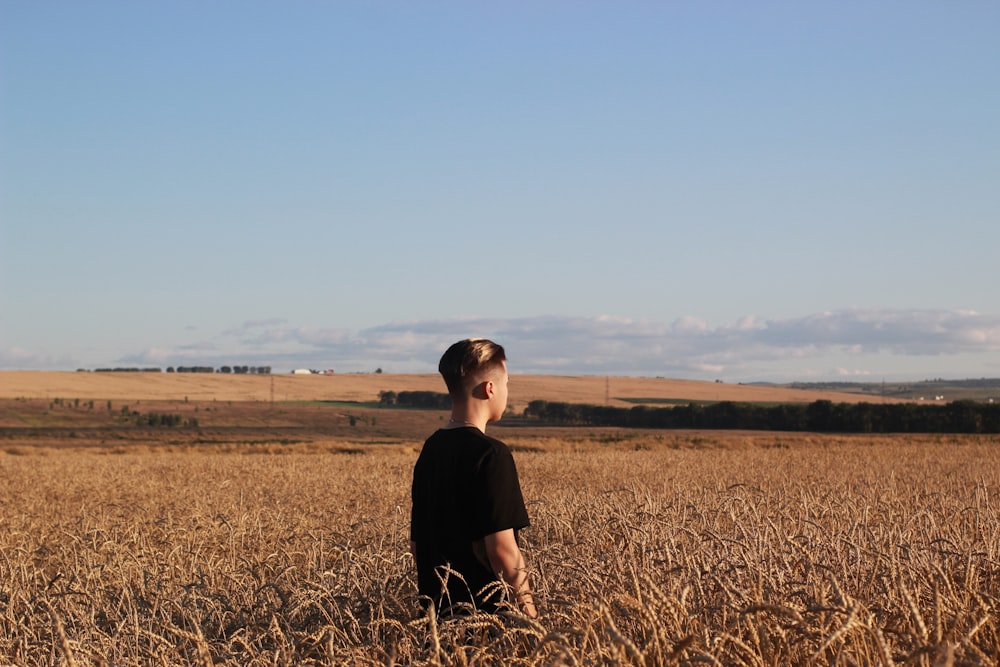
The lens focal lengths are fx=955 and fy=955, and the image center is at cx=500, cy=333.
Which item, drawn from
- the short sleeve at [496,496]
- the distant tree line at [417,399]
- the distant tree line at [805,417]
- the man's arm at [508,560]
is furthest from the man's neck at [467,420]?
the distant tree line at [417,399]

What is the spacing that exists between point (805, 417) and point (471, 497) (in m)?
62.5

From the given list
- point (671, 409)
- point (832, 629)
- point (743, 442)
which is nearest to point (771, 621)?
point (832, 629)

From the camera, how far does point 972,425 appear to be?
5656 centimetres

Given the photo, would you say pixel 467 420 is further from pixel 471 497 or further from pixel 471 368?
pixel 471 497

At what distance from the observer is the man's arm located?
4.08 m

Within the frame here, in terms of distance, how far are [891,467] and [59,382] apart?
94.2 m

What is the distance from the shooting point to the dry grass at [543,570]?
3.50 meters

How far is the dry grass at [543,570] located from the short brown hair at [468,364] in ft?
3.38


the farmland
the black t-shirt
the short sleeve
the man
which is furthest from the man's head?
the farmland

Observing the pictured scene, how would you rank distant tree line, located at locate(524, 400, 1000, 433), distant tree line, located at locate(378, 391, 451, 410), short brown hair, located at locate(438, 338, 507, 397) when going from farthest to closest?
1. distant tree line, located at locate(378, 391, 451, 410)
2. distant tree line, located at locate(524, 400, 1000, 433)
3. short brown hair, located at locate(438, 338, 507, 397)

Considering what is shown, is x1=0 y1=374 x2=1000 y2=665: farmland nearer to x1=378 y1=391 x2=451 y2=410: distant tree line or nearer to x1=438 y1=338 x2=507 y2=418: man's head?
x1=438 y1=338 x2=507 y2=418: man's head

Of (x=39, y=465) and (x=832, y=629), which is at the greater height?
(x=832, y=629)

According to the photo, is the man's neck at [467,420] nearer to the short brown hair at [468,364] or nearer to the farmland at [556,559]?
the short brown hair at [468,364]

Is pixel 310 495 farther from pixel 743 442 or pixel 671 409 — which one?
pixel 671 409
